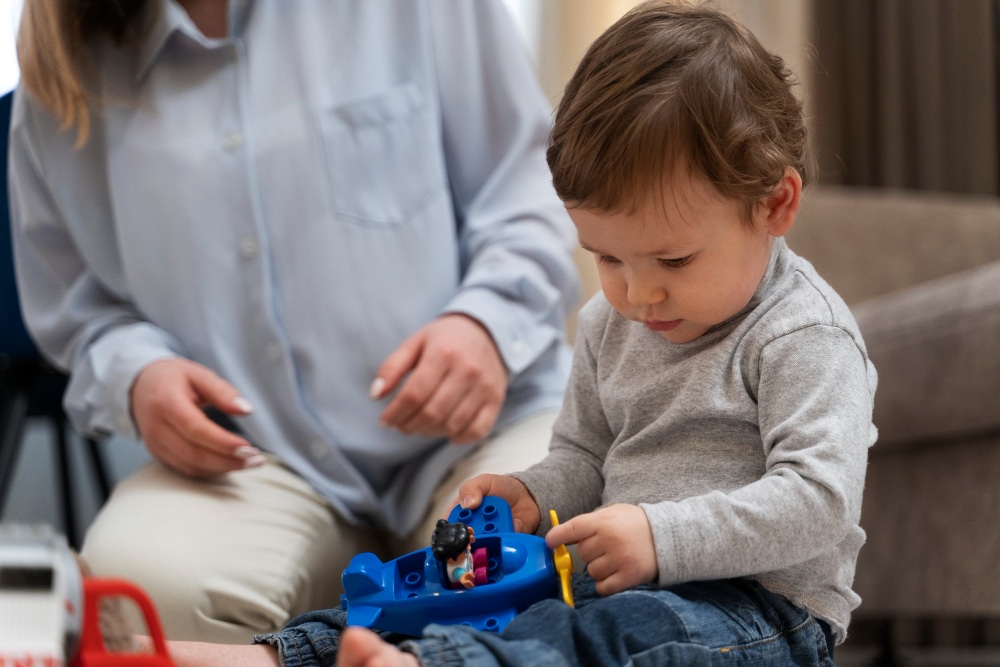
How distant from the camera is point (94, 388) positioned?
91 cm

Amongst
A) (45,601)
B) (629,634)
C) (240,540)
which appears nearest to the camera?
(45,601)

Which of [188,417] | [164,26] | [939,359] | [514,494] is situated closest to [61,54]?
[164,26]

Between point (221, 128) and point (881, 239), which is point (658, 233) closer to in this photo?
point (221, 128)

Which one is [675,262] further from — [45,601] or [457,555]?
[45,601]

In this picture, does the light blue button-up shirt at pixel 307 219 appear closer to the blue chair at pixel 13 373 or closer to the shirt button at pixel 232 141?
the shirt button at pixel 232 141

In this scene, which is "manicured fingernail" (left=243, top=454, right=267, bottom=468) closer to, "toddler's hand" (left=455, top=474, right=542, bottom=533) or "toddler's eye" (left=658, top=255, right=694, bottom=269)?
"toddler's hand" (left=455, top=474, right=542, bottom=533)

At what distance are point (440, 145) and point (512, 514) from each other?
1.44ft

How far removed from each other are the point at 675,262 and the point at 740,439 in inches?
4.9

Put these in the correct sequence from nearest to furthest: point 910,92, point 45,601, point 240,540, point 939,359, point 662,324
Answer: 1. point 45,601
2. point 662,324
3. point 240,540
4. point 939,359
5. point 910,92

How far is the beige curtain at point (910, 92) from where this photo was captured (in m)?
2.08

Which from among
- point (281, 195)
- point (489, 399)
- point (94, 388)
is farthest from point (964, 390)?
point (94, 388)

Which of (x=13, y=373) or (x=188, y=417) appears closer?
(x=188, y=417)

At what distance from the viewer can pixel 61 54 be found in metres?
0.88

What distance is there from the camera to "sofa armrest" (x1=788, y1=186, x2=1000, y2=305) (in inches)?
63.4
